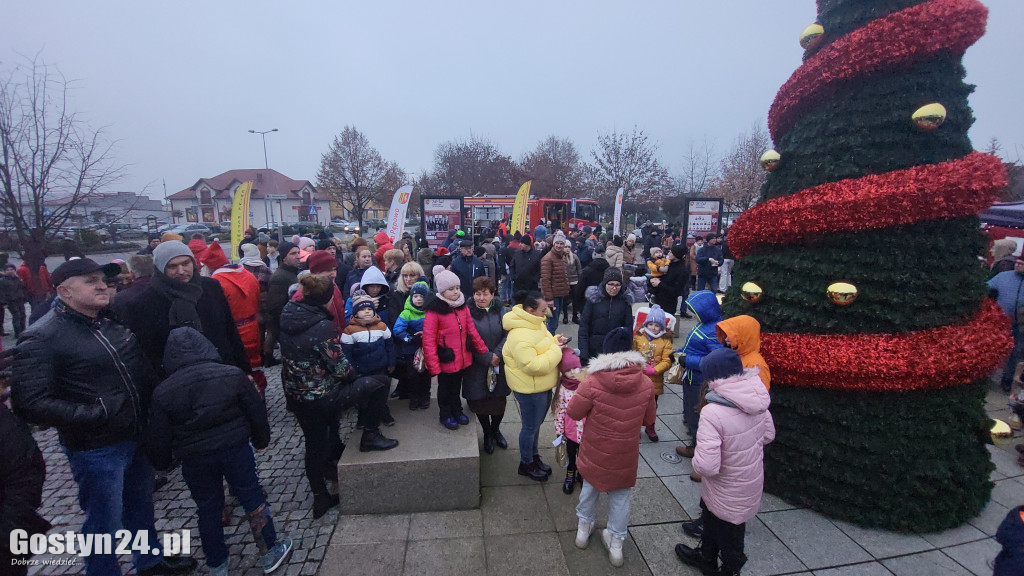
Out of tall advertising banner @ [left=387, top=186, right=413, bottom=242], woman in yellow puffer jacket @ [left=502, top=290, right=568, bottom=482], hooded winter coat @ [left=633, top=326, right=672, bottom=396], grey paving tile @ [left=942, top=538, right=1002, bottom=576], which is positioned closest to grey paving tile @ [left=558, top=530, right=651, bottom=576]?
woman in yellow puffer jacket @ [left=502, top=290, right=568, bottom=482]

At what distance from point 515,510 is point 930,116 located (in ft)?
14.5

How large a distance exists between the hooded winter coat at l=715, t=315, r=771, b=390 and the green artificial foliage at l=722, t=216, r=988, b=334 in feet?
1.82

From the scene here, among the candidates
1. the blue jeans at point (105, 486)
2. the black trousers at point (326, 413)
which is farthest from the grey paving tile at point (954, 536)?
the blue jeans at point (105, 486)

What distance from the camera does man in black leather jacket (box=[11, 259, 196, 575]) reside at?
234 cm

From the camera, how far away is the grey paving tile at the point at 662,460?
4195mm

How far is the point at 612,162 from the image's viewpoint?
28734mm

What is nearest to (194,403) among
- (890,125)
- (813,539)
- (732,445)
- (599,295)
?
(732,445)

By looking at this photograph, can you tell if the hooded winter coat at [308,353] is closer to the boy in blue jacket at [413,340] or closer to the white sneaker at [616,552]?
the boy in blue jacket at [413,340]

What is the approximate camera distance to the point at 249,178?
214 ft

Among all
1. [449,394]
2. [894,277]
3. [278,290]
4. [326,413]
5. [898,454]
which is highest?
[894,277]

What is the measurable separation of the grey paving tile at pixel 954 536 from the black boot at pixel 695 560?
6.24 ft

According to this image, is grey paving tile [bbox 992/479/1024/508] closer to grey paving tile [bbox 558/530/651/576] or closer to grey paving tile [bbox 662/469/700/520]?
grey paving tile [bbox 662/469/700/520]

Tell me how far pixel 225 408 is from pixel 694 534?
11.7ft

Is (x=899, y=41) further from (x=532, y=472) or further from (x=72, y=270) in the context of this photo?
(x=72, y=270)
